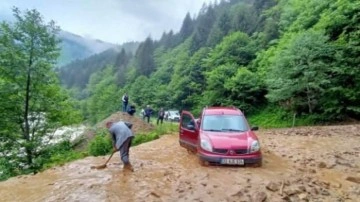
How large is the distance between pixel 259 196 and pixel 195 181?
1.70 m

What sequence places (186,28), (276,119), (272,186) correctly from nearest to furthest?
(272,186) → (276,119) → (186,28)

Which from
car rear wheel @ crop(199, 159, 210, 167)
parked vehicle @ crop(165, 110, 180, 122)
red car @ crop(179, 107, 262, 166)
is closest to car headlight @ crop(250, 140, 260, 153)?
red car @ crop(179, 107, 262, 166)

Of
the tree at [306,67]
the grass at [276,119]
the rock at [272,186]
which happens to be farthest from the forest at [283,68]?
the rock at [272,186]

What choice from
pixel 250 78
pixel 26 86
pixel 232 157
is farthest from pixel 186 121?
pixel 250 78

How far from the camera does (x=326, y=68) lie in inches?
881

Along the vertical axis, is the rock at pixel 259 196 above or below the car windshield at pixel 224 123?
below

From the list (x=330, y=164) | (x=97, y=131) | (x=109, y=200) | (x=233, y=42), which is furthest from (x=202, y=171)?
(x=233, y=42)

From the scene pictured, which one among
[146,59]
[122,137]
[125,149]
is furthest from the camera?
[146,59]

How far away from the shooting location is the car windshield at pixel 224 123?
10578mm

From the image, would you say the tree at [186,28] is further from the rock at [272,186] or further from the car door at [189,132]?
the rock at [272,186]

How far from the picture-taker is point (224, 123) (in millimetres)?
10766

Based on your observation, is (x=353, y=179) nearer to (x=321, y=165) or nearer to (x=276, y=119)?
(x=321, y=165)

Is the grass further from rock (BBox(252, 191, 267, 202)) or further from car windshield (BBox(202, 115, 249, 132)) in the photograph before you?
rock (BBox(252, 191, 267, 202))

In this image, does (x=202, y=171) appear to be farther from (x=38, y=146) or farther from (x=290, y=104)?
(x=290, y=104)
